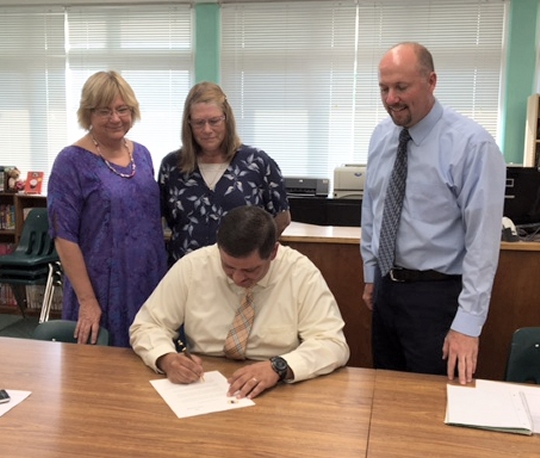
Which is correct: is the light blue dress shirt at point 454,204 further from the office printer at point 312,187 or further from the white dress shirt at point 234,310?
the office printer at point 312,187

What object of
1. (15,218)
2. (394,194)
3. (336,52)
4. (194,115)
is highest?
(336,52)

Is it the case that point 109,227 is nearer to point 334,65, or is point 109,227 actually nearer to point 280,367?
point 280,367

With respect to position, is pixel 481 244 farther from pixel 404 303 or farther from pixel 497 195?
pixel 404 303

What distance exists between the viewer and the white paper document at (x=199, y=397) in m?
1.41

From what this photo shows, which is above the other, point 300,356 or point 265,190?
point 265,190

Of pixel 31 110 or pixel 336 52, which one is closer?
pixel 336 52

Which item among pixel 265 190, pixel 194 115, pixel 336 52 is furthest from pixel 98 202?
pixel 336 52

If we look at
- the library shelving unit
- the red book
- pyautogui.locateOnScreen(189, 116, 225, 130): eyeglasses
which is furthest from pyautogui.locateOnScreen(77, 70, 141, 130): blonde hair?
the library shelving unit

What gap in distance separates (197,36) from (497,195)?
472 cm

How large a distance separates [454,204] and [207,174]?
0.94 m

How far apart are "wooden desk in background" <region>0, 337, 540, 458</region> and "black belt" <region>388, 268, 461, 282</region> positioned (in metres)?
0.36

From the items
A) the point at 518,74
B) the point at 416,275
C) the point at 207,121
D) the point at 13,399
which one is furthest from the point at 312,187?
Result: the point at 13,399

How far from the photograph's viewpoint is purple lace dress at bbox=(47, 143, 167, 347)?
6.90ft

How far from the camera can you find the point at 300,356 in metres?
1.60
